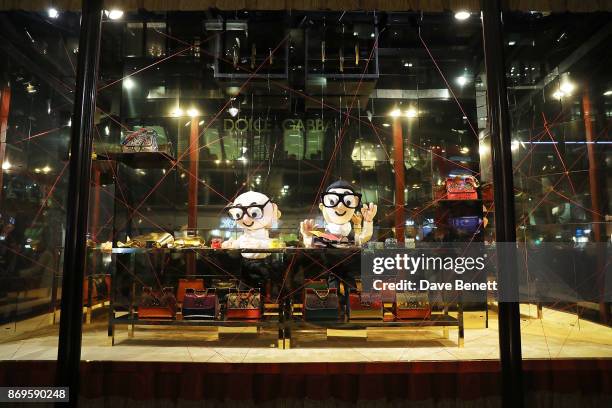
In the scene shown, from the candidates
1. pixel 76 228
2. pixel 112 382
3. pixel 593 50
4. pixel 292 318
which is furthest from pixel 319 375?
pixel 593 50

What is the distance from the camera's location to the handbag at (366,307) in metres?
2.60

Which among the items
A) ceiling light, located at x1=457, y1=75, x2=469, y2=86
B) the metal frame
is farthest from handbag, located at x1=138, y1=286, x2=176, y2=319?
ceiling light, located at x1=457, y1=75, x2=469, y2=86

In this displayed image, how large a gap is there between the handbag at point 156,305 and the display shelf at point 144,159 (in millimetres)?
1021

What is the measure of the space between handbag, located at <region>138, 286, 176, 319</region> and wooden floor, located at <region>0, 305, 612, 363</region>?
193mm

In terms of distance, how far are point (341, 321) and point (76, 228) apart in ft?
5.51

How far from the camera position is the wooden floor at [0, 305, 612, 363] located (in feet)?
7.59

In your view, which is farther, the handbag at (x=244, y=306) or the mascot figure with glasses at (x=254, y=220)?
the mascot figure with glasses at (x=254, y=220)

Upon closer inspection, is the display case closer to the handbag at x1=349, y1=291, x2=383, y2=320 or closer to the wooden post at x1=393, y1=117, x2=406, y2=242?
the handbag at x1=349, y1=291, x2=383, y2=320

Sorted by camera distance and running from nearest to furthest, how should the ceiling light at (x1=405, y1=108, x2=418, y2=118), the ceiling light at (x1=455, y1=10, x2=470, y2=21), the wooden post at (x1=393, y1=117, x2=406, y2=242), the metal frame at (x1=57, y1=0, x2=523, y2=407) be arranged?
the metal frame at (x1=57, y1=0, x2=523, y2=407) < the ceiling light at (x1=455, y1=10, x2=470, y2=21) < the wooden post at (x1=393, y1=117, x2=406, y2=242) < the ceiling light at (x1=405, y1=108, x2=418, y2=118)

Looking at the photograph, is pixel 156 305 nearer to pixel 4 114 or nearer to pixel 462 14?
pixel 4 114

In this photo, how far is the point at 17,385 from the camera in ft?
6.98

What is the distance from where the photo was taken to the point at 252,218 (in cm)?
277

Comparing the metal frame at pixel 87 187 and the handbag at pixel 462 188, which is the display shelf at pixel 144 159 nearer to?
the metal frame at pixel 87 187

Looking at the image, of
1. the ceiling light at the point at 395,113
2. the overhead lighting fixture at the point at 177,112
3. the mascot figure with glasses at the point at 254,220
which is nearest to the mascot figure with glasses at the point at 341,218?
the mascot figure with glasses at the point at 254,220
